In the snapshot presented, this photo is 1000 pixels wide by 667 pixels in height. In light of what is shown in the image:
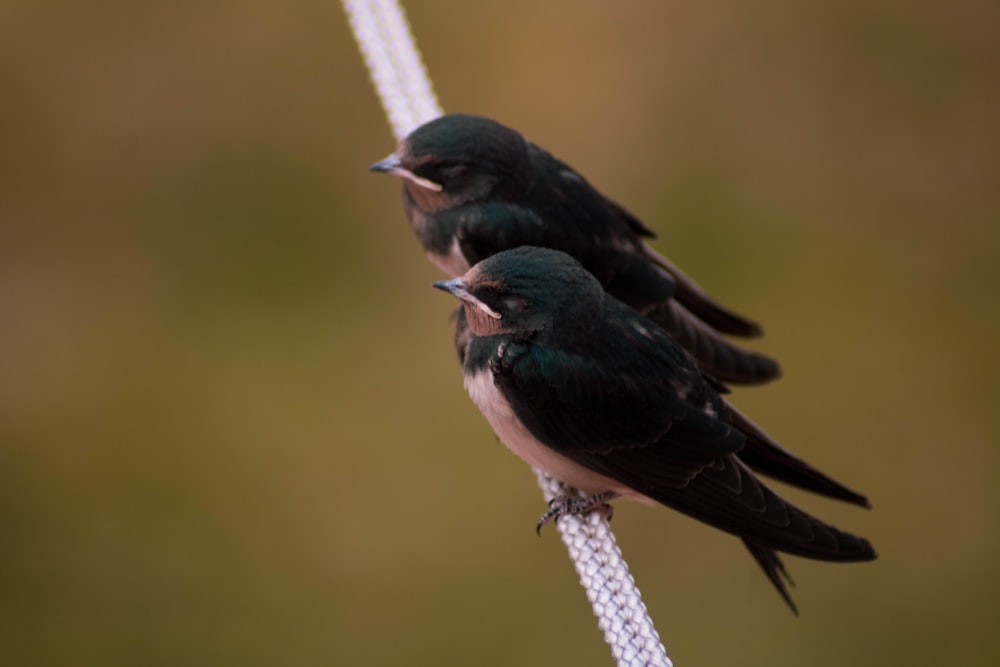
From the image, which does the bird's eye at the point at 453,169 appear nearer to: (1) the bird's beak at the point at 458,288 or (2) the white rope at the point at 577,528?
(2) the white rope at the point at 577,528

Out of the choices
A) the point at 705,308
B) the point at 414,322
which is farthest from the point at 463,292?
the point at 414,322

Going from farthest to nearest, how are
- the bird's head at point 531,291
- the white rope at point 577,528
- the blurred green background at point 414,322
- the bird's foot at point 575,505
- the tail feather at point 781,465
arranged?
the blurred green background at point 414,322, the tail feather at point 781,465, the bird's foot at point 575,505, the bird's head at point 531,291, the white rope at point 577,528

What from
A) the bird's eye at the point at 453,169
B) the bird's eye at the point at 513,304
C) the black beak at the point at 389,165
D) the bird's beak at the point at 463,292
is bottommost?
the bird's eye at the point at 513,304

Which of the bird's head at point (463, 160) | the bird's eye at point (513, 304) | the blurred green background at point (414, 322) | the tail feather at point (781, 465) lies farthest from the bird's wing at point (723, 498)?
the blurred green background at point (414, 322)

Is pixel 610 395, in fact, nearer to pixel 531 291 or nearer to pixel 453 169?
pixel 531 291

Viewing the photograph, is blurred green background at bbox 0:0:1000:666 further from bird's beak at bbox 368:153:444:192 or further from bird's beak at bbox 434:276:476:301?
bird's beak at bbox 434:276:476:301

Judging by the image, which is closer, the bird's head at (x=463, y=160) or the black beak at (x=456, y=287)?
the black beak at (x=456, y=287)

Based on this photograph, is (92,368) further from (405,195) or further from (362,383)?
(405,195)
